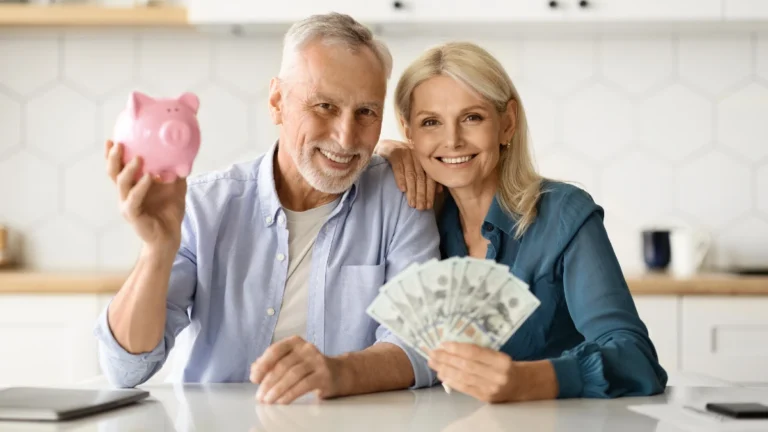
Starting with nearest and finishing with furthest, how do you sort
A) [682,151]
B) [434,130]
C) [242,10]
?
[434,130]
[242,10]
[682,151]

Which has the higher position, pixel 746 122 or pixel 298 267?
pixel 746 122

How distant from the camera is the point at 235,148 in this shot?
373cm

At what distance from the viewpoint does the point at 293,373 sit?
4.87 ft

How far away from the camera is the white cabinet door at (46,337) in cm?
Answer: 305

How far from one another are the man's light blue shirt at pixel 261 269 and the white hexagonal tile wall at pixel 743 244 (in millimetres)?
1975

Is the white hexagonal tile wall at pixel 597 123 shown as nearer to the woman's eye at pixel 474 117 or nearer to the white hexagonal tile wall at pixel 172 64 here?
the white hexagonal tile wall at pixel 172 64

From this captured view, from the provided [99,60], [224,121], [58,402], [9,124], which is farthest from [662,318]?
[9,124]

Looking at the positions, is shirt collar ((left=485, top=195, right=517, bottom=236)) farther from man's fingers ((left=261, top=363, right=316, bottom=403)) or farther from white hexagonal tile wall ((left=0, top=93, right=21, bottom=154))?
white hexagonal tile wall ((left=0, top=93, right=21, bottom=154))

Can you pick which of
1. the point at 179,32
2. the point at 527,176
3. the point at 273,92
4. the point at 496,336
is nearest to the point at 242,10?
the point at 179,32

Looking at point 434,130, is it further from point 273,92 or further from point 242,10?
point 242,10

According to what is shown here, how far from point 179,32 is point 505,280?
264 cm

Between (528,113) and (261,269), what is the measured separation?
1.99m

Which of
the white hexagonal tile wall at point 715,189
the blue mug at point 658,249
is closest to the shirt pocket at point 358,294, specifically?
the blue mug at point 658,249

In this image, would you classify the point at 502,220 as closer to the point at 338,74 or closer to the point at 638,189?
the point at 338,74
